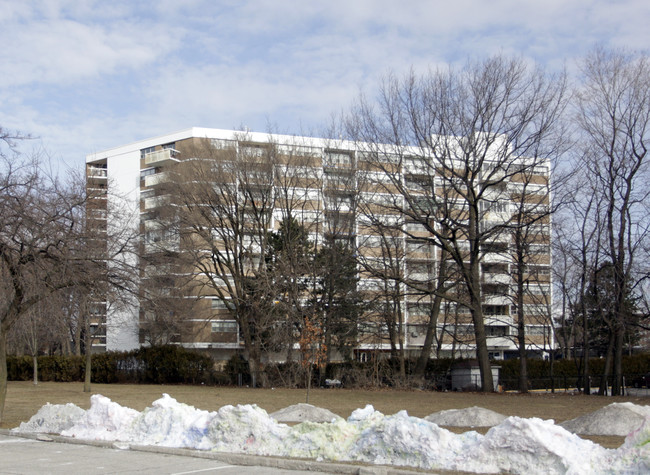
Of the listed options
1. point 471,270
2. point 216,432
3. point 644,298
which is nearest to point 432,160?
point 471,270

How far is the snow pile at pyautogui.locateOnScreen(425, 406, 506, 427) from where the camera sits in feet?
53.5

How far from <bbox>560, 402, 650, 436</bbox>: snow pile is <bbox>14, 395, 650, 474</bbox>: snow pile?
4491mm

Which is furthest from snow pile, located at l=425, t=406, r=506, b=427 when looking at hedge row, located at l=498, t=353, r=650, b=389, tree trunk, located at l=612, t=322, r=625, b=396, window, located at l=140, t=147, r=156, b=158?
window, located at l=140, t=147, r=156, b=158

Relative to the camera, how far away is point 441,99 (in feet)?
96.8

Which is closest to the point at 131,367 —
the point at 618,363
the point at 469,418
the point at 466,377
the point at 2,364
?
the point at 466,377

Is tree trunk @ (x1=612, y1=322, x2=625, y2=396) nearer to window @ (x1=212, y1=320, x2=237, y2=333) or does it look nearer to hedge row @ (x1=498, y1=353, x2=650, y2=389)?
hedge row @ (x1=498, y1=353, x2=650, y2=389)

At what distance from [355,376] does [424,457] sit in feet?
92.8

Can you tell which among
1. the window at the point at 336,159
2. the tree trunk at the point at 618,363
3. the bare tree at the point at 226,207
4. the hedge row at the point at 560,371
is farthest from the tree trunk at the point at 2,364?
the hedge row at the point at 560,371

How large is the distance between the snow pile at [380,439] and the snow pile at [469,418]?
10.4 feet

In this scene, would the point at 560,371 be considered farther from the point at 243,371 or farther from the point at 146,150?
the point at 146,150

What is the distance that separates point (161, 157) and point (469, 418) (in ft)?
202

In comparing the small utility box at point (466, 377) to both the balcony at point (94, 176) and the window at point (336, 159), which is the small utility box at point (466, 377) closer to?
the window at point (336, 159)

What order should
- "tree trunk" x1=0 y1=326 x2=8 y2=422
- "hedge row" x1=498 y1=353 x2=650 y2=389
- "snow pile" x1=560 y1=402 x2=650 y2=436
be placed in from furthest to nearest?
"hedge row" x1=498 y1=353 x2=650 y2=389, "tree trunk" x1=0 y1=326 x2=8 y2=422, "snow pile" x1=560 y1=402 x2=650 y2=436

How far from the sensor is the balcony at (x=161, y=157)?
2835 inches
